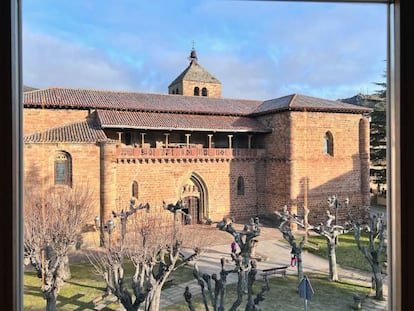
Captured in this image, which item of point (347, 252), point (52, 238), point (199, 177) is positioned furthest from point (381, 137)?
point (199, 177)

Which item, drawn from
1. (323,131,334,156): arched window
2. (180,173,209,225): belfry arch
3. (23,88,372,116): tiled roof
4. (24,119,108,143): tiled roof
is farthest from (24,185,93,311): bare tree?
(323,131,334,156): arched window

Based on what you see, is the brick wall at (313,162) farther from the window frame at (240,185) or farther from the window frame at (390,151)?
the window frame at (390,151)

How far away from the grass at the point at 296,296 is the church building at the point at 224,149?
5473 mm

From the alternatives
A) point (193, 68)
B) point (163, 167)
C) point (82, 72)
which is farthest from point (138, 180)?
point (193, 68)

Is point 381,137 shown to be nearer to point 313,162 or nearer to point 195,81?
point 313,162

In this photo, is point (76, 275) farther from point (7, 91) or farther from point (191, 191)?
point (7, 91)

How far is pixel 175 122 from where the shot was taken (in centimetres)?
1231

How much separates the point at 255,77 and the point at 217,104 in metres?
6.19

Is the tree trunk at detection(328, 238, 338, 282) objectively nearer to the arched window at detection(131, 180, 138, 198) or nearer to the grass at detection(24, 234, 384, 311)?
the grass at detection(24, 234, 384, 311)

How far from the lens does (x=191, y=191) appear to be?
488 inches

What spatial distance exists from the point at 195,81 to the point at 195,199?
8592mm

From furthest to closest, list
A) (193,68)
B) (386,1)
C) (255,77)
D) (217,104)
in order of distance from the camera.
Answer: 1. (193,68)
2. (217,104)
3. (255,77)
4. (386,1)

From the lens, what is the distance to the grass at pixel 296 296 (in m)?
5.35

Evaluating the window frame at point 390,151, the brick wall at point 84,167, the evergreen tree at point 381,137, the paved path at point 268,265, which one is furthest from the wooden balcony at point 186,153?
the window frame at point 390,151
